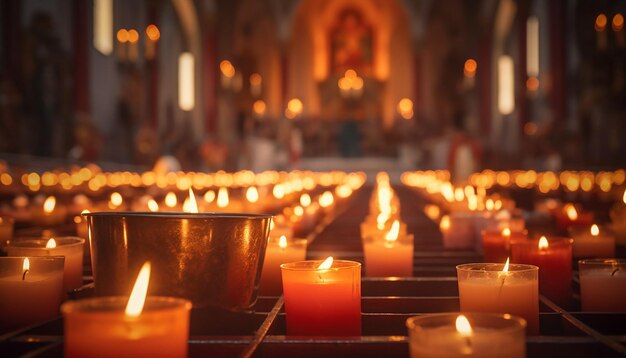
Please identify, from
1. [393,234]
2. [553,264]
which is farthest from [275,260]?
[553,264]

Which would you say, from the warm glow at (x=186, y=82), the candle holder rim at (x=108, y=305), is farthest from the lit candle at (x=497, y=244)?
the warm glow at (x=186, y=82)

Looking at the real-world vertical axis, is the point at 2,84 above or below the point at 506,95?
below

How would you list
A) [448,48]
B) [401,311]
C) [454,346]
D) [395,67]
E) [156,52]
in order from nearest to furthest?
[454,346] → [401,311] → [156,52] → [448,48] → [395,67]

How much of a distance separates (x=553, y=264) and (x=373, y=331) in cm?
65

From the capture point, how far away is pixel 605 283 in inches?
88.2

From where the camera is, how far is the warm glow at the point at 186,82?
2828 cm

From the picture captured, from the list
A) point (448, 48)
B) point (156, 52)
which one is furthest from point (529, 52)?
point (156, 52)

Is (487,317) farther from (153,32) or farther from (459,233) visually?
(153,32)

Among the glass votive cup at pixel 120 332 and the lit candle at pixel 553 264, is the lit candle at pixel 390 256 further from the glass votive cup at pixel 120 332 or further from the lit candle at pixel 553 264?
the glass votive cup at pixel 120 332

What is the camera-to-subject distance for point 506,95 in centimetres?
2945

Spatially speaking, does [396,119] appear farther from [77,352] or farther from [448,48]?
[77,352]

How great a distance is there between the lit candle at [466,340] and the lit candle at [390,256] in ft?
4.68

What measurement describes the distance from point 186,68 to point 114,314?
27.7 m

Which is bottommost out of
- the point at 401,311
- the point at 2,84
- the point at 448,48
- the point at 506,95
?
the point at 401,311
